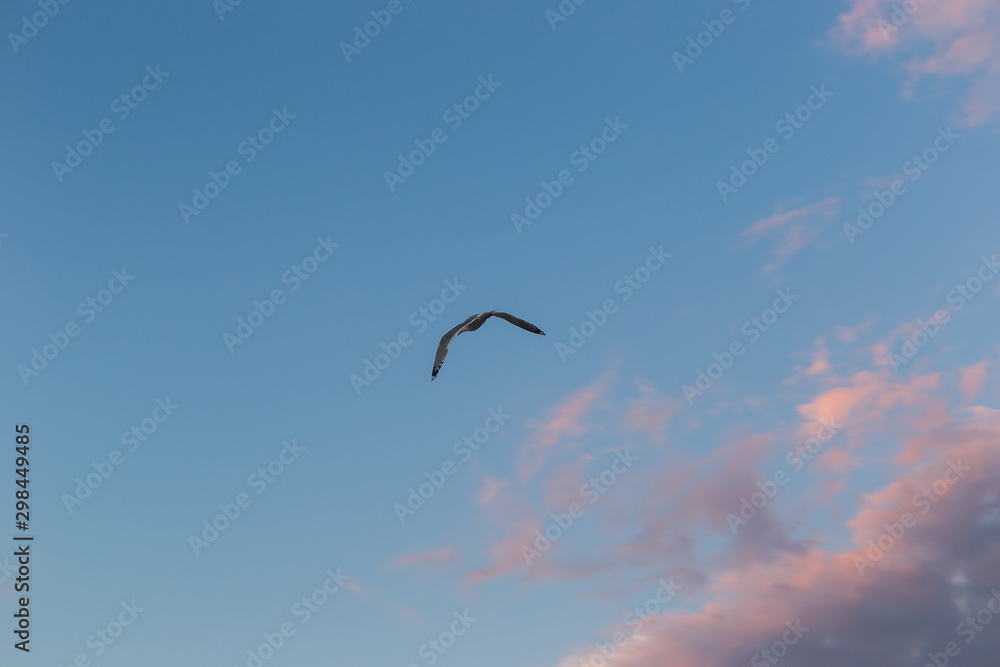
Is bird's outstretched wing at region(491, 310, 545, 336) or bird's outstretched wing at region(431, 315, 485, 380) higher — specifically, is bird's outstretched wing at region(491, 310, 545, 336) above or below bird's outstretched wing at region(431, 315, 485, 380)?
above

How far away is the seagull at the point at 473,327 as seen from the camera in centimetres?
4356

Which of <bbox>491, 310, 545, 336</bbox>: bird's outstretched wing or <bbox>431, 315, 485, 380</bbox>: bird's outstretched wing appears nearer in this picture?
<bbox>431, 315, 485, 380</bbox>: bird's outstretched wing

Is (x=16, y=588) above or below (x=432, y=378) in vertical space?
below

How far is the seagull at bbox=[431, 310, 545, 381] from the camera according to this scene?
4356cm

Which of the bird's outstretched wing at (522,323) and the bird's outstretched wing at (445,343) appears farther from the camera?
the bird's outstretched wing at (522,323)

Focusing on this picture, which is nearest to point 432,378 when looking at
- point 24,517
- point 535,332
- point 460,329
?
point 460,329

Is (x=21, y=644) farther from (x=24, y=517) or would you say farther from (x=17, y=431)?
(x=17, y=431)

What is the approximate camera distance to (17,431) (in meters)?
67.4

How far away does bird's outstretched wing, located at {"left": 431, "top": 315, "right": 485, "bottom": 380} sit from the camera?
41.9m

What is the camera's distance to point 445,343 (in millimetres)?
44375

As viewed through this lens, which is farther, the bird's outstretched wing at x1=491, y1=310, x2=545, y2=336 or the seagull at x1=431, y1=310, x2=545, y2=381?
the bird's outstretched wing at x1=491, y1=310, x2=545, y2=336

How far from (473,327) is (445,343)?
3.61 meters

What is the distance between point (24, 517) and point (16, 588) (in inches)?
187

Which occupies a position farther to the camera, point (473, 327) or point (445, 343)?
point (473, 327)
